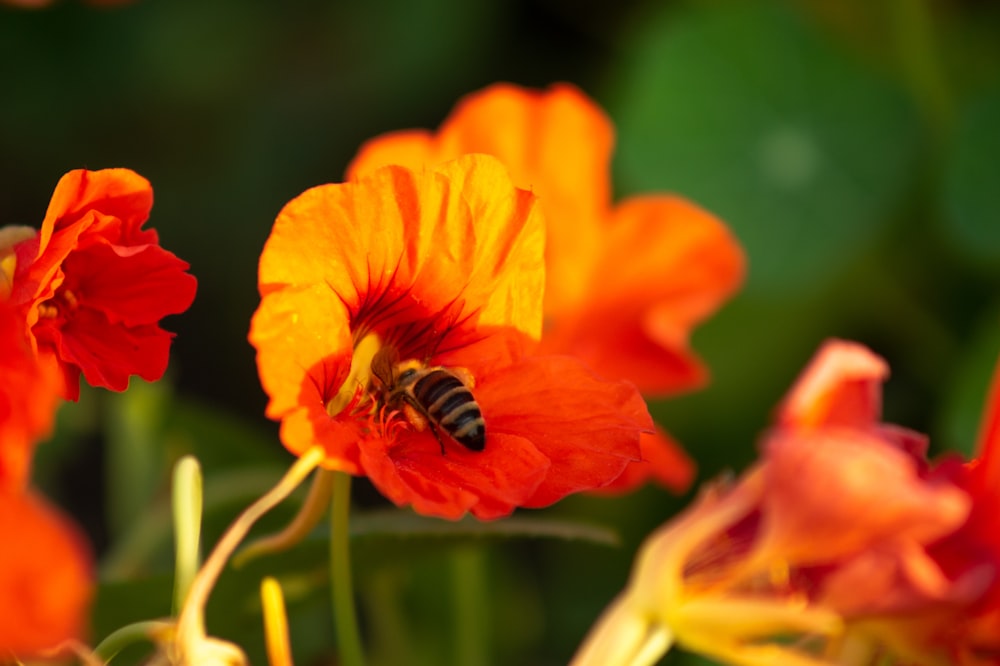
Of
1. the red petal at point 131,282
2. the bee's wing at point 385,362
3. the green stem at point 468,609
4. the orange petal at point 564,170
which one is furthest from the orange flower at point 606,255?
the red petal at point 131,282

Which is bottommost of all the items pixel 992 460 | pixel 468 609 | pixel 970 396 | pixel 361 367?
pixel 468 609

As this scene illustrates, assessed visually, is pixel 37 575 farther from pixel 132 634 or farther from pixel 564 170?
pixel 564 170

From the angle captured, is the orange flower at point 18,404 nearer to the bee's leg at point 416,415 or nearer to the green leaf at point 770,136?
the bee's leg at point 416,415

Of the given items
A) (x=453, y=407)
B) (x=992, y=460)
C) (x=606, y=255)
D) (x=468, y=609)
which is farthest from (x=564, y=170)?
(x=992, y=460)

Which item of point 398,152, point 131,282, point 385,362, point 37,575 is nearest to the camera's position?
point 37,575

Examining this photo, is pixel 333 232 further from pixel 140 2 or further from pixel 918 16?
pixel 140 2

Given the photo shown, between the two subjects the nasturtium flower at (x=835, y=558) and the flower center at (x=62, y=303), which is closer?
the nasturtium flower at (x=835, y=558)
